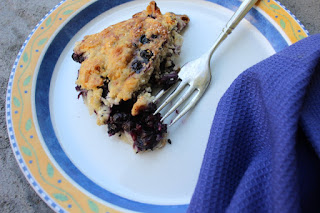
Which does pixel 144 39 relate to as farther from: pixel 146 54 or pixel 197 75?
pixel 197 75

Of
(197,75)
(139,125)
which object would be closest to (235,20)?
(197,75)

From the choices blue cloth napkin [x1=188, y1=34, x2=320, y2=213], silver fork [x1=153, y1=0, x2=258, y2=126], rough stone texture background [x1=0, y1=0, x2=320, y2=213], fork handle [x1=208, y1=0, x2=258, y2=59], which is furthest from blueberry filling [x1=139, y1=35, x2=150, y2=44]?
rough stone texture background [x1=0, y1=0, x2=320, y2=213]

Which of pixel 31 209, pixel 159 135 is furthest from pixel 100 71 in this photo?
pixel 31 209

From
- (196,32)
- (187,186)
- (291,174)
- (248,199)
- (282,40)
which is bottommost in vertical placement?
(187,186)

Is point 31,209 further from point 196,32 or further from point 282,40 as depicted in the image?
point 282,40

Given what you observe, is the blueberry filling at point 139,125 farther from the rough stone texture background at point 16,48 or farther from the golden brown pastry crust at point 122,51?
the rough stone texture background at point 16,48

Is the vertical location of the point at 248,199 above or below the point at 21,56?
above

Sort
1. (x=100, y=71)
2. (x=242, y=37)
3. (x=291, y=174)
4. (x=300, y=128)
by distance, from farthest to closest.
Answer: (x=242, y=37), (x=100, y=71), (x=300, y=128), (x=291, y=174)
